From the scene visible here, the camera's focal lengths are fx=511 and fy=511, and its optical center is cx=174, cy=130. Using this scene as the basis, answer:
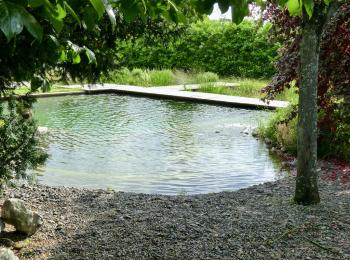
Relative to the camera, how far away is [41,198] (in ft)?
16.0

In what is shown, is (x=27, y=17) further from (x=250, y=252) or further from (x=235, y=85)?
(x=235, y=85)

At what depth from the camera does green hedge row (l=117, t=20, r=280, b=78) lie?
17713mm

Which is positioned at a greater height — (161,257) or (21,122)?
(21,122)

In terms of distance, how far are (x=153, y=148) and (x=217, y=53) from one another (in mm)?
10956

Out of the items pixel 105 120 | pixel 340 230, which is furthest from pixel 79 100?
pixel 340 230

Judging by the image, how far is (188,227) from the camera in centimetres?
369

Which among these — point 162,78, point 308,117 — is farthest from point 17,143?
point 162,78

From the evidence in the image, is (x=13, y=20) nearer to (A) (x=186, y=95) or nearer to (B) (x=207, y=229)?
(B) (x=207, y=229)

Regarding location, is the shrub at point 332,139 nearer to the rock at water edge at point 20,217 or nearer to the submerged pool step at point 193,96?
the submerged pool step at point 193,96

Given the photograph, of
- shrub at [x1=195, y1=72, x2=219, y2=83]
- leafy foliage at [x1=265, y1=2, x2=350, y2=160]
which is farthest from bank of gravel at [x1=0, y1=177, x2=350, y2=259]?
shrub at [x1=195, y1=72, x2=219, y2=83]

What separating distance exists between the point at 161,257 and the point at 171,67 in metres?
16.3

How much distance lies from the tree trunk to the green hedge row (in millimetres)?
13402

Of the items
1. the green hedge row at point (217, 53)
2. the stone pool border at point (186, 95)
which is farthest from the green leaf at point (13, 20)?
the green hedge row at point (217, 53)

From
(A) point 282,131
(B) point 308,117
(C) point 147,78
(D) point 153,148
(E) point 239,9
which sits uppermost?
(E) point 239,9
